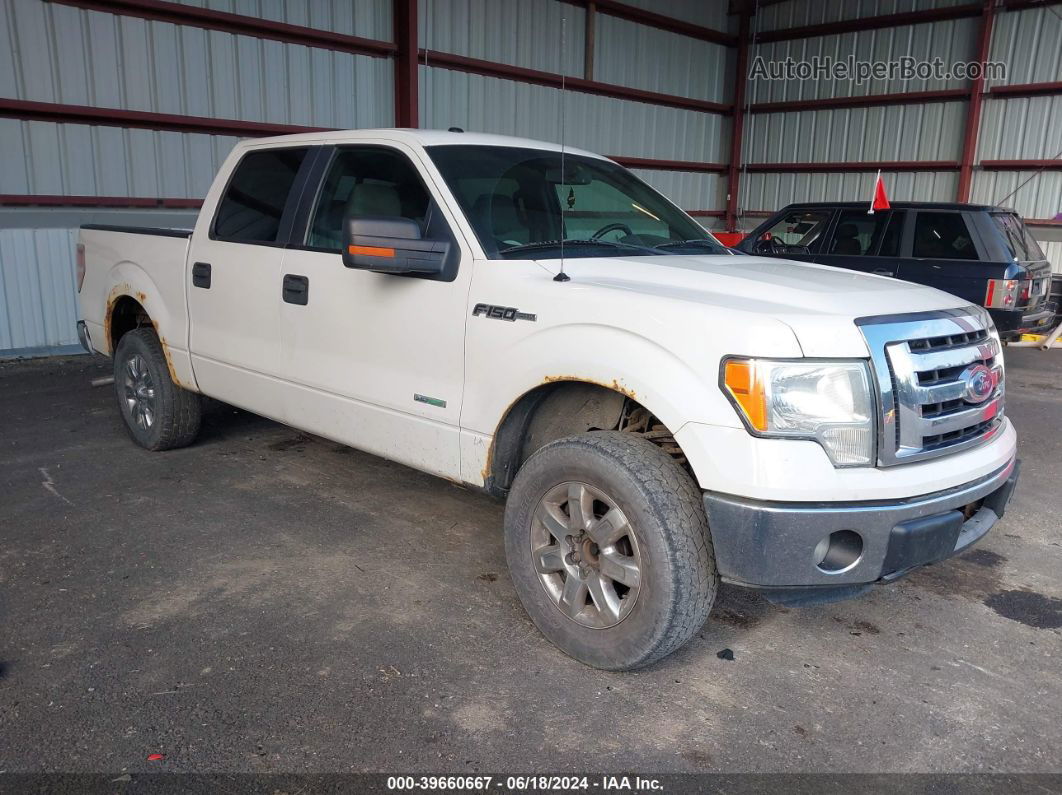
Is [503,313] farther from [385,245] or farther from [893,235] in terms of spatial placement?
[893,235]

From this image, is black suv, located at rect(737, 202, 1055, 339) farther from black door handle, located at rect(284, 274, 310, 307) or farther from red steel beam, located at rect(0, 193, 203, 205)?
red steel beam, located at rect(0, 193, 203, 205)

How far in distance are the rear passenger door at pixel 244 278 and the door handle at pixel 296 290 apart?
0.30 ft

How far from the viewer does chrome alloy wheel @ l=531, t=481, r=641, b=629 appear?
2834 millimetres

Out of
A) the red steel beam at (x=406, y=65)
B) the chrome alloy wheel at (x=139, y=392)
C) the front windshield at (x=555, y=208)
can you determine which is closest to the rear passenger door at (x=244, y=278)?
the chrome alloy wheel at (x=139, y=392)

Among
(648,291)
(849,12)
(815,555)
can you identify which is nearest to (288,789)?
(815,555)

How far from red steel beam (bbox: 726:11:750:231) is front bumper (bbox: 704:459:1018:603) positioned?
1527 centimetres

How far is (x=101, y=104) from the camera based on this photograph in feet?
29.6

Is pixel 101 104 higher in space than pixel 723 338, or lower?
higher

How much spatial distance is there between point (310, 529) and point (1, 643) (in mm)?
1421

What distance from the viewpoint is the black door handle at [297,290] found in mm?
4027

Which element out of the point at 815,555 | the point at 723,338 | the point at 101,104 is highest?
the point at 101,104

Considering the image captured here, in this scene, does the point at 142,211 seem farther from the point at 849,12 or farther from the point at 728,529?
the point at 849,12

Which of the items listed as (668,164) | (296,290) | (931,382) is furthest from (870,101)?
(931,382)

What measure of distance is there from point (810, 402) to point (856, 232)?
7483 mm
